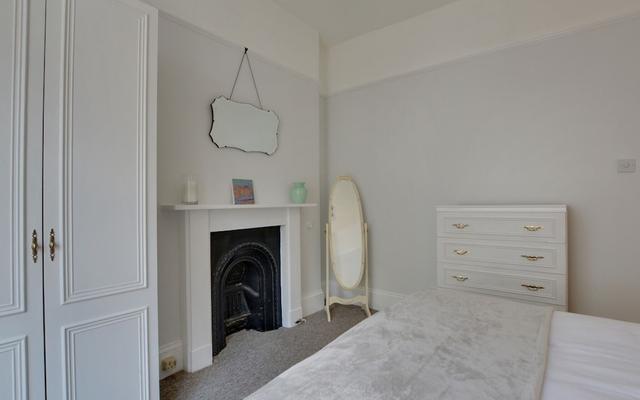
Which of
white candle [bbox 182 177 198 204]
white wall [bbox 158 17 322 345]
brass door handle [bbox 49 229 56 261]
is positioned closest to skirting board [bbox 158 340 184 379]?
white wall [bbox 158 17 322 345]

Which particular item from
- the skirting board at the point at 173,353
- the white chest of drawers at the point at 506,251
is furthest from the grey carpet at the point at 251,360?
the white chest of drawers at the point at 506,251

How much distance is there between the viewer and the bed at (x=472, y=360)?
0.89 meters

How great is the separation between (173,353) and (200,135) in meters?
1.62

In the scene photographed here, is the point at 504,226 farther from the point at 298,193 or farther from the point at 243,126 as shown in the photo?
the point at 243,126

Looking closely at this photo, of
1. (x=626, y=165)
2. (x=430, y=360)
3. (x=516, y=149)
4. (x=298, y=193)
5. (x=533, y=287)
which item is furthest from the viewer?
(x=298, y=193)

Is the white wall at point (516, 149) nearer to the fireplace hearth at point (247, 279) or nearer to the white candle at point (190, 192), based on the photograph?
the fireplace hearth at point (247, 279)

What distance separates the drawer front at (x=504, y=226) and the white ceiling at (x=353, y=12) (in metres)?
2.02

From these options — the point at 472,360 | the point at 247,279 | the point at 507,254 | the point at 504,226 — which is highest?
the point at 504,226

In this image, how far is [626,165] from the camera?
225 centimetres

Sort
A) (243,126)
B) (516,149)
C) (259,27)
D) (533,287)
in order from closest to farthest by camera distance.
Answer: (533,287) < (516,149) < (243,126) < (259,27)

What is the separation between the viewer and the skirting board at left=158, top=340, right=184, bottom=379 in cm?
220

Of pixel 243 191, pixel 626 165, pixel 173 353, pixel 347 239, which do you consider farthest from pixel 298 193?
pixel 626 165

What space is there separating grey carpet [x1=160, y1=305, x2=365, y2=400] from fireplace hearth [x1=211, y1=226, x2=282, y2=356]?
132 mm

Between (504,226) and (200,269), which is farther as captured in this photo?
(504,226)
